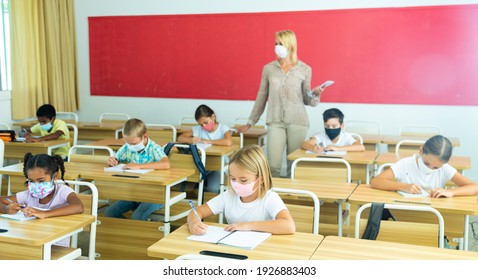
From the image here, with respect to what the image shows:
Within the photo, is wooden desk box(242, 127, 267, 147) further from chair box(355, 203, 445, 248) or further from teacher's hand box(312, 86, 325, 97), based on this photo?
chair box(355, 203, 445, 248)

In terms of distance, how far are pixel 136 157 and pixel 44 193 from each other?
128 cm

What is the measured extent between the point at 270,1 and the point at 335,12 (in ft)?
2.82

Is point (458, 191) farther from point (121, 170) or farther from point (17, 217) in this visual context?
point (17, 217)

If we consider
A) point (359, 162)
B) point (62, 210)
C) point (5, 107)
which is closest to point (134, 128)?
point (62, 210)

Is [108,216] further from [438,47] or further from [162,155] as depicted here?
[438,47]

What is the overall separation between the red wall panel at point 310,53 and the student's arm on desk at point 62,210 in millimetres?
4560

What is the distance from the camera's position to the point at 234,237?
2295 mm

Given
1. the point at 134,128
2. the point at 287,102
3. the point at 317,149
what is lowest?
the point at 317,149

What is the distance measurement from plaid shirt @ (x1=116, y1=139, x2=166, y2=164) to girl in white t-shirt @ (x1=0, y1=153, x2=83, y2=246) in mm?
1153

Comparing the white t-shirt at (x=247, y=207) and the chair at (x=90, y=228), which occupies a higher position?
the white t-shirt at (x=247, y=207)

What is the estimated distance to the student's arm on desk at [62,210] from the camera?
105 inches

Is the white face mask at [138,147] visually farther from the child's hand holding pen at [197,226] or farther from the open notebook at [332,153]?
the child's hand holding pen at [197,226]

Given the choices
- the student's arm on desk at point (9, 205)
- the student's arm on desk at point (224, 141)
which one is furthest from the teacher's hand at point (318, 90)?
the student's arm on desk at point (9, 205)

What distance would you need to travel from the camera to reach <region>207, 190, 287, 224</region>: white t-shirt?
2.57 m
